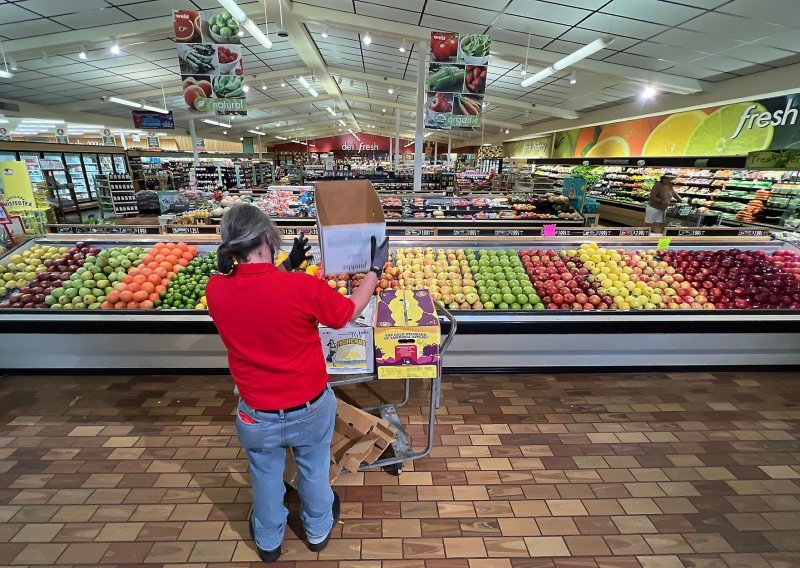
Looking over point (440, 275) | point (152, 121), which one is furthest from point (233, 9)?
point (152, 121)

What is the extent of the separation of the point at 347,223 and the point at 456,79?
19.3 feet

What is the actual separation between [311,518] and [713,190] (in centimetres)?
1367

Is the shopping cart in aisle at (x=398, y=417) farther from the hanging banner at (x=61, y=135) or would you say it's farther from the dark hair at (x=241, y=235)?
the hanging banner at (x=61, y=135)

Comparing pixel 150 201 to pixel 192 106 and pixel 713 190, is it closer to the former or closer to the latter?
pixel 192 106

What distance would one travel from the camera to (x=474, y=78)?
22.0 ft

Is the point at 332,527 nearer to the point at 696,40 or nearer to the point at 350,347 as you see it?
the point at 350,347

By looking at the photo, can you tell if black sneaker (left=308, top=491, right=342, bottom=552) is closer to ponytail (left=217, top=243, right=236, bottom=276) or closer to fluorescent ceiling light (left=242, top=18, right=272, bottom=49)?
ponytail (left=217, top=243, right=236, bottom=276)

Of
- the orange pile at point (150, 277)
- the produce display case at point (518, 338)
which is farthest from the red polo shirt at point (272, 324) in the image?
the orange pile at point (150, 277)

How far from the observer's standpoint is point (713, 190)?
11.0 m

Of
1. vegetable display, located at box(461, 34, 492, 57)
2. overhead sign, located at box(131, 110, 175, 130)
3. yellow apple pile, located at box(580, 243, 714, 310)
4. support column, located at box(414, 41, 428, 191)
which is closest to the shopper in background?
vegetable display, located at box(461, 34, 492, 57)

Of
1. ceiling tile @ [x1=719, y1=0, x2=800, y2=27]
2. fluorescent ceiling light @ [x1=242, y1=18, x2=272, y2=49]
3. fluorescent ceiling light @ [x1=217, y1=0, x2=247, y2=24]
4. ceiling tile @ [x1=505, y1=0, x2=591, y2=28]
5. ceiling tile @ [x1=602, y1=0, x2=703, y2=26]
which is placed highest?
ceiling tile @ [x1=505, y1=0, x2=591, y2=28]

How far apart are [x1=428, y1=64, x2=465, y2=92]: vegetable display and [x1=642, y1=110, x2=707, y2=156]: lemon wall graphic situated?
8634 mm

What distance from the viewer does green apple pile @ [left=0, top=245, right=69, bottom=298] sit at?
3438 millimetres

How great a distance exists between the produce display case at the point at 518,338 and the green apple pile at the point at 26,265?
158 millimetres
